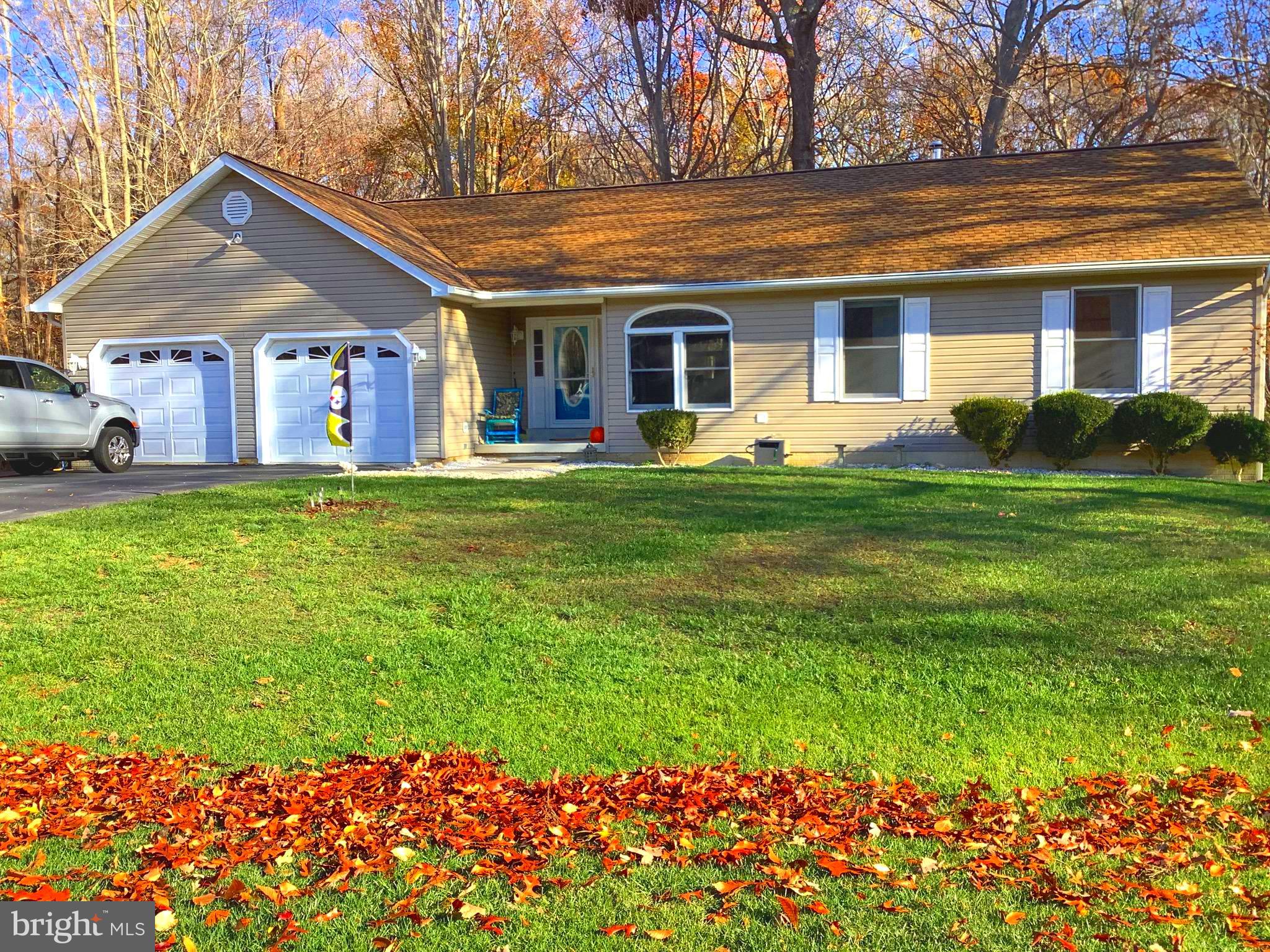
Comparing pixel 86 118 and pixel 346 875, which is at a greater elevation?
pixel 86 118

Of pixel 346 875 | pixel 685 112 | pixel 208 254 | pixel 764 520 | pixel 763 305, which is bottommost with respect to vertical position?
pixel 346 875

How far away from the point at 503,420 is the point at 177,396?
5.50 metres

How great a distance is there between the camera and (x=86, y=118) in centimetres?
2639

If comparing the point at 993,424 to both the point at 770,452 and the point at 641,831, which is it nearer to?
the point at 770,452

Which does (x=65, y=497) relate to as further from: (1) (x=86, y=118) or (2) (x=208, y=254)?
(1) (x=86, y=118)

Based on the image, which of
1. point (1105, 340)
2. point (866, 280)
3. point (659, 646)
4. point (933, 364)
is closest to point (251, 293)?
point (866, 280)

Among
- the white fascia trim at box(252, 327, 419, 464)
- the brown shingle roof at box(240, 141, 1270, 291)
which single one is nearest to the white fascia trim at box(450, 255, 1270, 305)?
the brown shingle roof at box(240, 141, 1270, 291)

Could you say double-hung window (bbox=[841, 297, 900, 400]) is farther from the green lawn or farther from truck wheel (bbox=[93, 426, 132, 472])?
truck wheel (bbox=[93, 426, 132, 472])

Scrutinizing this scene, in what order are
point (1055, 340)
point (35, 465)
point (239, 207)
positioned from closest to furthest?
point (35, 465), point (1055, 340), point (239, 207)

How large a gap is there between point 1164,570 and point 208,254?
49.3ft

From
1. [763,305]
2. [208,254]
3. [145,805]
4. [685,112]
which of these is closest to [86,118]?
[208,254]

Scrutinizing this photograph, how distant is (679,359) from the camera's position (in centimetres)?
1695

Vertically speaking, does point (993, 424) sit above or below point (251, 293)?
below

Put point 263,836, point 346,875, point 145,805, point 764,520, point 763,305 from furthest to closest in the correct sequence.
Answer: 1. point 763,305
2. point 764,520
3. point 145,805
4. point 263,836
5. point 346,875
